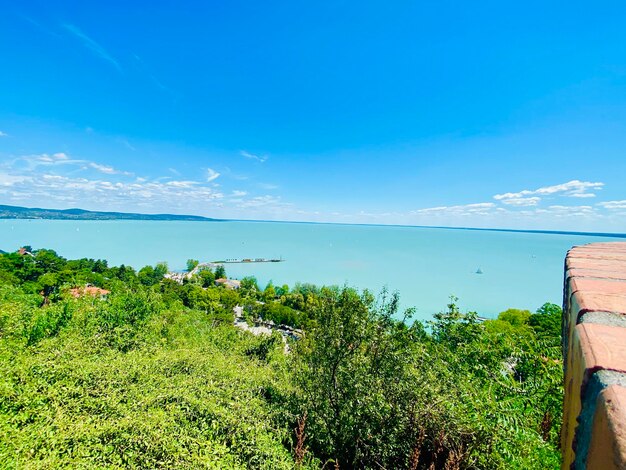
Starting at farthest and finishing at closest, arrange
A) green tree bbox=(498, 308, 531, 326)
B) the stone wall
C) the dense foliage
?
green tree bbox=(498, 308, 531, 326) < the dense foliage < the stone wall

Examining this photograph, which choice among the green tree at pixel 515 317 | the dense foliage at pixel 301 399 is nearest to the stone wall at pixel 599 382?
the dense foliage at pixel 301 399

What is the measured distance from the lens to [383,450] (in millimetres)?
6953

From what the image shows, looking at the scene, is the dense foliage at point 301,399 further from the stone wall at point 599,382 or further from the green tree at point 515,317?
the green tree at point 515,317

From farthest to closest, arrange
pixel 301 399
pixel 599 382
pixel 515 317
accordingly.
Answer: pixel 515 317, pixel 301 399, pixel 599 382

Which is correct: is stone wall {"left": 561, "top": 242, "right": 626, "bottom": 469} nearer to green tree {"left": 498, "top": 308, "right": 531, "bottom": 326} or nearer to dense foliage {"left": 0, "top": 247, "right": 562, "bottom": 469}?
dense foliage {"left": 0, "top": 247, "right": 562, "bottom": 469}

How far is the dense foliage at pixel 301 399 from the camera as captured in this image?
5.06m

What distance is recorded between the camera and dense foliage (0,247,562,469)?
506 cm

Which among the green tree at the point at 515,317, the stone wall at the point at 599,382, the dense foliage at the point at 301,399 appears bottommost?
the green tree at the point at 515,317

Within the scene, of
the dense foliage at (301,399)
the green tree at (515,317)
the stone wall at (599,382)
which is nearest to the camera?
the stone wall at (599,382)

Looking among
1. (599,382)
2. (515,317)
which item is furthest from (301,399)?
(515,317)

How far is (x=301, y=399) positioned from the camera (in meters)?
9.12

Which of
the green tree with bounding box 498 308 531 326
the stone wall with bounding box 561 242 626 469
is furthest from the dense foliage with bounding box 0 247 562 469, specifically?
the green tree with bounding box 498 308 531 326

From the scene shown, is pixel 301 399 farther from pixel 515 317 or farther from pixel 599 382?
pixel 515 317

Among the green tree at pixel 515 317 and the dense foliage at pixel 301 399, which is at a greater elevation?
the dense foliage at pixel 301 399
